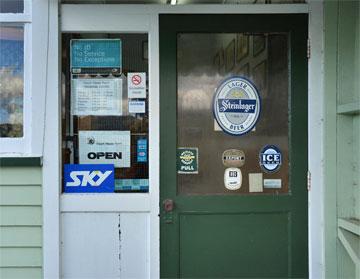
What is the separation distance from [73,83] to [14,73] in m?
0.42

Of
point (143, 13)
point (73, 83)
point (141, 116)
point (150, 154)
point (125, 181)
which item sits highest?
point (143, 13)

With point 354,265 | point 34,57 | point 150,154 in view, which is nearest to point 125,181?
point 150,154

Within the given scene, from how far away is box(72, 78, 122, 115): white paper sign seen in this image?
3.07 meters

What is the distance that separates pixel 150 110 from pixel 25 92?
892mm

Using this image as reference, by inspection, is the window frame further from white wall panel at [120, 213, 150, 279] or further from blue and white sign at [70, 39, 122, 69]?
white wall panel at [120, 213, 150, 279]

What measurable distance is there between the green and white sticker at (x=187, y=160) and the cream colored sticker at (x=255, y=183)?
1.37 feet

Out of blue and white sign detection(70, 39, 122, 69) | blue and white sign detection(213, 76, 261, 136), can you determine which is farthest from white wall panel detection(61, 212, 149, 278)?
blue and white sign detection(70, 39, 122, 69)

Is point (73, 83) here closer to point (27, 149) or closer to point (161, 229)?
point (27, 149)

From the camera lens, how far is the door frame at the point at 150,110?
3006mm

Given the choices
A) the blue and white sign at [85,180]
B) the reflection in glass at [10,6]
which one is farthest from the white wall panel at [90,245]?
the reflection in glass at [10,6]

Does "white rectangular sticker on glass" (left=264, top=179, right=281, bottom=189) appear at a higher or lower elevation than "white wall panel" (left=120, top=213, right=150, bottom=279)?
higher

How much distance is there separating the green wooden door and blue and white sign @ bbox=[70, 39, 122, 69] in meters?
0.40

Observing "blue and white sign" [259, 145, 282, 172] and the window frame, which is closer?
the window frame

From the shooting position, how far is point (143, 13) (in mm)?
3025
